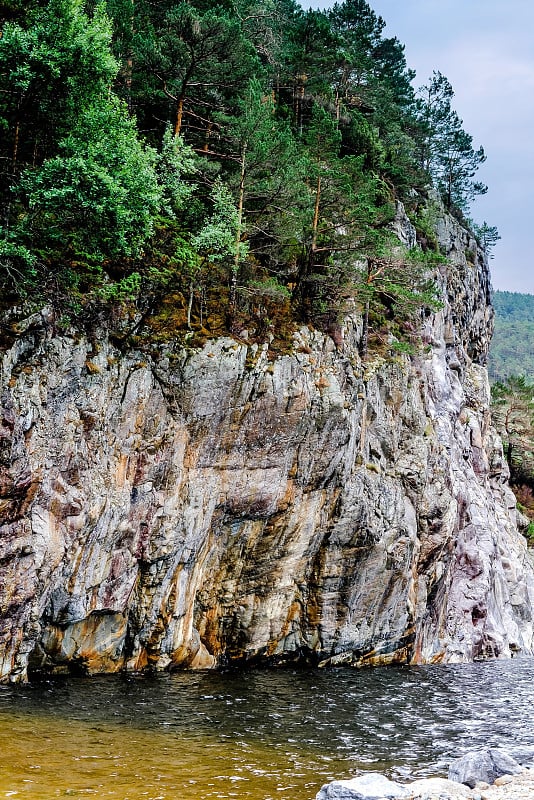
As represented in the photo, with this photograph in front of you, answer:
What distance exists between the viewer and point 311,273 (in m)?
29.0

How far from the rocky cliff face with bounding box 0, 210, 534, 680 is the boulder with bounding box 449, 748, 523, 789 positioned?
12.3 meters

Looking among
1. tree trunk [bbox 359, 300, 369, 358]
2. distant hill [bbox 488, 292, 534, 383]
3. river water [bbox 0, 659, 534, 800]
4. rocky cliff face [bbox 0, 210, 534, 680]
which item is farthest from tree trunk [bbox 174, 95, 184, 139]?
distant hill [bbox 488, 292, 534, 383]

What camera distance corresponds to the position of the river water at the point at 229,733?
9617mm

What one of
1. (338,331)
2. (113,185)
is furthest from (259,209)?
(113,185)

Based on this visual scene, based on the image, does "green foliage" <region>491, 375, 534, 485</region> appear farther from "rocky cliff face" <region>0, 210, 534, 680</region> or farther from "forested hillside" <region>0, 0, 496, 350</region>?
"rocky cliff face" <region>0, 210, 534, 680</region>

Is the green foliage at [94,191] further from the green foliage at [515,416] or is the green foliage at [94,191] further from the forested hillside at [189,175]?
the green foliage at [515,416]

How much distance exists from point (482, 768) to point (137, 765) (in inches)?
249

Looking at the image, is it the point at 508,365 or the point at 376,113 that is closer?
the point at 376,113

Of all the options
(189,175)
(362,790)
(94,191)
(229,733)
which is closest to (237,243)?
Result: (189,175)

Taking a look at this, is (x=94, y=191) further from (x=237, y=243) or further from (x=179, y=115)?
(x=179, y=115)

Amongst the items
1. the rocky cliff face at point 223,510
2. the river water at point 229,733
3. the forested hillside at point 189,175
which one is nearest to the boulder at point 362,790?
the river water at point 229,733

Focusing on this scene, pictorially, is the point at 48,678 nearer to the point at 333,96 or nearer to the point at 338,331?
the point at 338,331

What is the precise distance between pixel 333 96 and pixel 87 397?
36527mm

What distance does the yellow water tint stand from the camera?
9.09 meters
